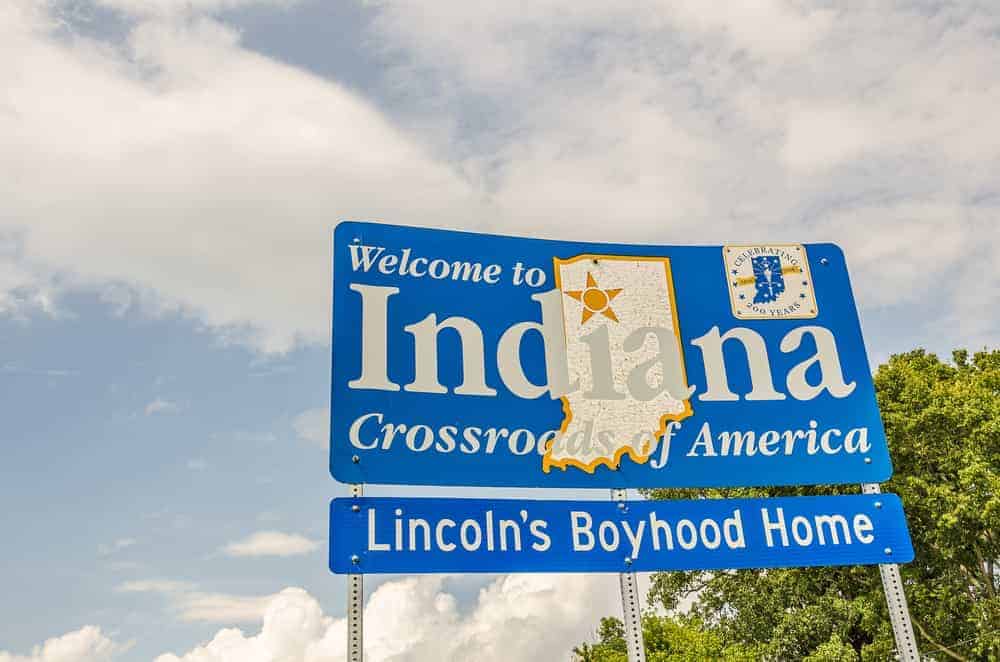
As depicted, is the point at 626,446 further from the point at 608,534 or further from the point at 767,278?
the point at 767,278

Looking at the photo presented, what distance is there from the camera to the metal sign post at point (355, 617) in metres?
5.55

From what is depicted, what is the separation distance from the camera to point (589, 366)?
696 cm

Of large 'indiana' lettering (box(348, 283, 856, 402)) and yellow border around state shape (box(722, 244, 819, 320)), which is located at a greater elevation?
yellow border around state shape (box(722, 244, 819, 320))

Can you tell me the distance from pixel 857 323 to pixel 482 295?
333 cm

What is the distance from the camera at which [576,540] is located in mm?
6234

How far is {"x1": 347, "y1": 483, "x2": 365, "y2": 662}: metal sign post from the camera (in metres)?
5.55

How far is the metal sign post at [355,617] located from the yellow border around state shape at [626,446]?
1.62m

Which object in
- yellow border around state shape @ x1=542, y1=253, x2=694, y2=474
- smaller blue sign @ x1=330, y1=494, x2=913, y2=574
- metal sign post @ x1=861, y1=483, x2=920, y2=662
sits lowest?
metal sign post @ x1=861, y1=483, x2=920, y2=662

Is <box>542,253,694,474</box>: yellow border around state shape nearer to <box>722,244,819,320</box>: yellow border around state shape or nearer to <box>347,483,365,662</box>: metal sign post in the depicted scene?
<box>722,244,819,320</box>: yellow border around state shape

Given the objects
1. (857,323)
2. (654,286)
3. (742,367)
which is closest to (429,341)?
(654,286)

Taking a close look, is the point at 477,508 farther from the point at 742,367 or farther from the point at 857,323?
the point at 857,323

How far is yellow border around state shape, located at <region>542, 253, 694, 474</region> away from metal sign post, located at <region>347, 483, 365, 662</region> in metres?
1.62

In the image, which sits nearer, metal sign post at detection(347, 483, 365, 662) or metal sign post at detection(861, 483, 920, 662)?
metal sign post at detection(347, 483, 365, 662)

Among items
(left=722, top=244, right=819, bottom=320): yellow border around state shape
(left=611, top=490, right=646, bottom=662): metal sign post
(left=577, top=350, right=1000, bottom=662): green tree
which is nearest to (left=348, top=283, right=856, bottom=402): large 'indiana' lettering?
(left=722, top=244, right=819, bottom=320): yellow border around state shape
